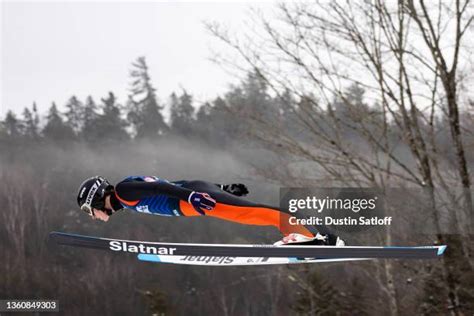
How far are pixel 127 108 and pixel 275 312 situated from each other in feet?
64.6

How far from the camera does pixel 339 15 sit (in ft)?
28.4

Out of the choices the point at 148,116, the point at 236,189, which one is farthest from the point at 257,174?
the point at 148,116

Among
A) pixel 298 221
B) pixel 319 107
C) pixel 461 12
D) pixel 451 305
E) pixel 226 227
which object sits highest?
pixel 226 227

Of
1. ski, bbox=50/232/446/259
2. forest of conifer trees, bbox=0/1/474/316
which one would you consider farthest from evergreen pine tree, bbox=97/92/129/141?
ski, bbox=50/232/446/259

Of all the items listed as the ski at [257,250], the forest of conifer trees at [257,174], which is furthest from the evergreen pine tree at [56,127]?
the ski at [257,250]

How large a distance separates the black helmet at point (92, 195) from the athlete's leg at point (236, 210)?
722mm

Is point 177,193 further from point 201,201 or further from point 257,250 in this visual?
point 257,250

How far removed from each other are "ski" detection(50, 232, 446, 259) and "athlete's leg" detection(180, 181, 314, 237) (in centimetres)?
24

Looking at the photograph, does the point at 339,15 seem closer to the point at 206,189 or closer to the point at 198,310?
the point at 206,189

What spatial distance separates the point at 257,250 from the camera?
17.2 ft

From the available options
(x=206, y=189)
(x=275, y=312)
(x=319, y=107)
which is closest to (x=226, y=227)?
(x=275, y=312)

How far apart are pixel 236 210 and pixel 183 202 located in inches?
18.5

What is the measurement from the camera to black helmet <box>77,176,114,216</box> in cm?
527

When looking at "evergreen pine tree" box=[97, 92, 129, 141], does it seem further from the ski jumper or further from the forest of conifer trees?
the ski jumper
